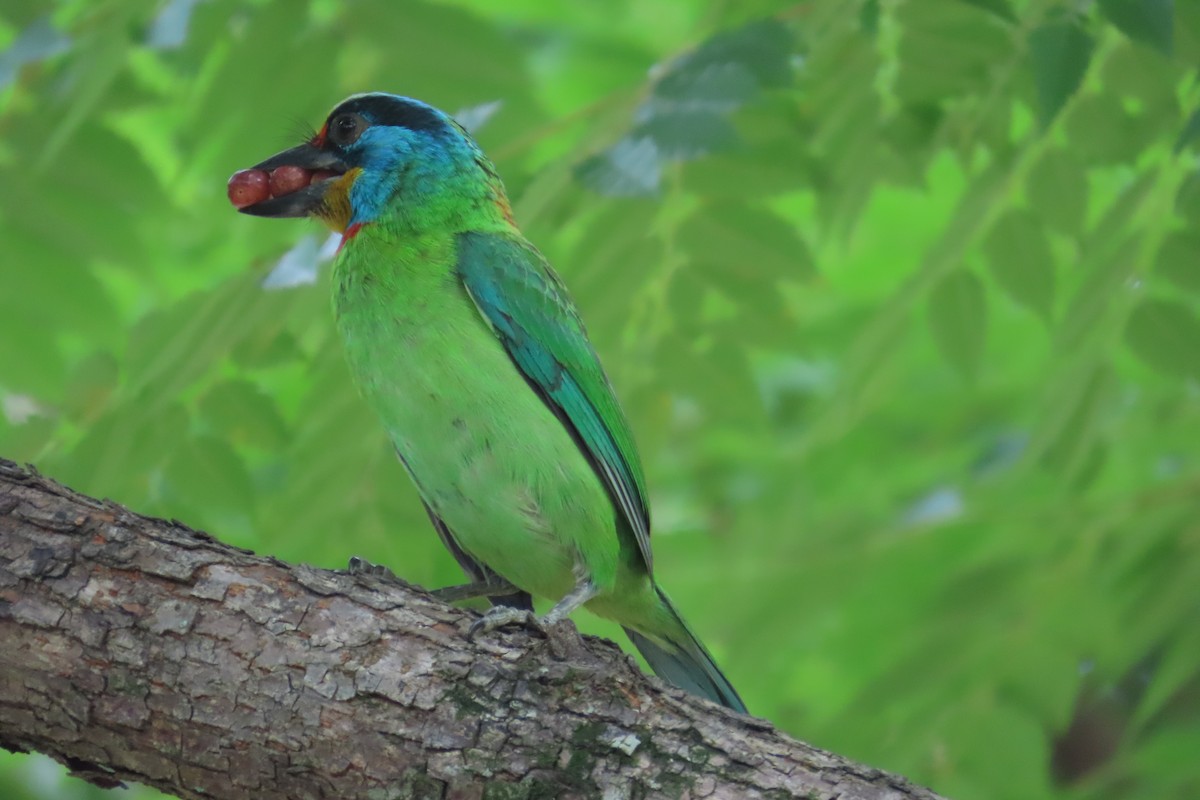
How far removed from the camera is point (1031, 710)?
493 centimetres

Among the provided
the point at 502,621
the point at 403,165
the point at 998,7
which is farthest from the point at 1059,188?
the point at 502,621

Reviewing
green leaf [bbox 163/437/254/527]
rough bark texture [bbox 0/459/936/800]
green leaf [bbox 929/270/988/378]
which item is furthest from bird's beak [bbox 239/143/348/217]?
green leaf [bbox 929/270/988/378]

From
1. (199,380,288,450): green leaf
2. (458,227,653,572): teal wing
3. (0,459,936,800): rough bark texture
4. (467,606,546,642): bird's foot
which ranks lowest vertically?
(0,459,936,800): rough bark texture

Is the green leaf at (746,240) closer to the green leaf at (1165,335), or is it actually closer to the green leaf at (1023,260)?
the green leaf at (1023,260)

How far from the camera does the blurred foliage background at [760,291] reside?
13.7 feet

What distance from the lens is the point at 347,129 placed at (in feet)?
15.7

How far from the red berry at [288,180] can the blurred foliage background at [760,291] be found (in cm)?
23

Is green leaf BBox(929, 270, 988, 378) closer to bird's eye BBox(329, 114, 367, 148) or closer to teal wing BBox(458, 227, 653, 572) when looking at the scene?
teal wing BBox(458, 227, 653, 572)

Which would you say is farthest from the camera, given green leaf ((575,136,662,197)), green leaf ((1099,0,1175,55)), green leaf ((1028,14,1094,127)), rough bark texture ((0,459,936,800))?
green leaf ((575,136,662,197))

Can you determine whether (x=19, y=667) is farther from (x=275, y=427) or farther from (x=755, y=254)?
(x=755, y=254)

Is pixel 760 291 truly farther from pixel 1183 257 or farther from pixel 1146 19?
pixel 1146 19

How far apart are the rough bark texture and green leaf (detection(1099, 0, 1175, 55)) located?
201 cm

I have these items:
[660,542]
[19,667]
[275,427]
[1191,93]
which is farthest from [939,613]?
[19,667]

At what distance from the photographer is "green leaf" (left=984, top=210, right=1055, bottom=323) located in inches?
177
